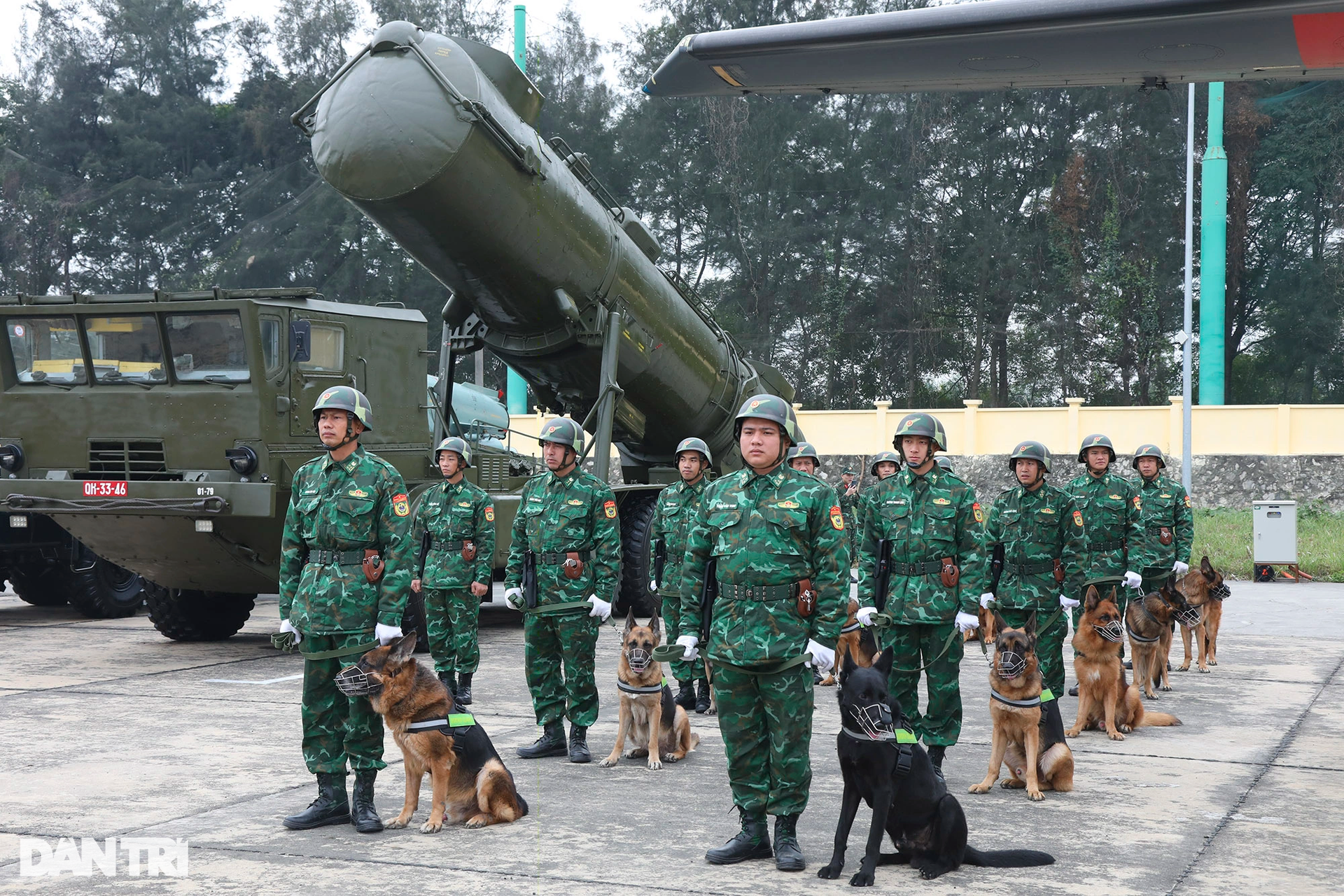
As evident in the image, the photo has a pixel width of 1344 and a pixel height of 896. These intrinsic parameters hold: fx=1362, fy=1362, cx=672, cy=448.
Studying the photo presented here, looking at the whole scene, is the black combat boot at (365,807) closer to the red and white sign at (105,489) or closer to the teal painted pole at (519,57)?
the red and white sign at (105,489)

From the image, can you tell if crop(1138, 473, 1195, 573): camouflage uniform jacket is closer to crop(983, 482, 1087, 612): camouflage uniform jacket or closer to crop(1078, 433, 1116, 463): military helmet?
crop(1078, 433, 1116, 463): military helmet

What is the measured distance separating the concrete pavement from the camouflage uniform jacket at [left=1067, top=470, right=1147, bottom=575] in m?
1.07

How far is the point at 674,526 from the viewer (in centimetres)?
955

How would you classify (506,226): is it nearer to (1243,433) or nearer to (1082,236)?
(1243,433)

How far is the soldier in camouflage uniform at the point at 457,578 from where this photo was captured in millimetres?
9094

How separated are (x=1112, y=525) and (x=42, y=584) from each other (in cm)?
1156

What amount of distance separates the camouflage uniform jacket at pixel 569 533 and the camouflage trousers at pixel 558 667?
0.16 m

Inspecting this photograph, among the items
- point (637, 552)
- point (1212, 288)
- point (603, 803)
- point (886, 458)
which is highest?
point (1212, 288)

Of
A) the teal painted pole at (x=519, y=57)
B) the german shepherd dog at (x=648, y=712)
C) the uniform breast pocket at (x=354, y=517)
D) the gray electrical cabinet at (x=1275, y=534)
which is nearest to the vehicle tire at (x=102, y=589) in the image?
the german shepherd dog at (x=648, y=712)

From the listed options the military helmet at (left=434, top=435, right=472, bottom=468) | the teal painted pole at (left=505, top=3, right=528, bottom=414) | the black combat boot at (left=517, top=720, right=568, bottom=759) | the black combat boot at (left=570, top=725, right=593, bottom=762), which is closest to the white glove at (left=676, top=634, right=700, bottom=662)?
the black combat boot at (left=570, top=725, right=593, bottom=762)

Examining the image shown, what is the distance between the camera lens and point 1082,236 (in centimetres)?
4019

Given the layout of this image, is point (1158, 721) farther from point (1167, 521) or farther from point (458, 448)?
point (458, 448)

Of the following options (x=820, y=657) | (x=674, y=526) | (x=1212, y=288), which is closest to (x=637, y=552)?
(x=674, y=526)

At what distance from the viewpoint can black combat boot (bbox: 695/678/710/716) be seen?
9.18 meters
